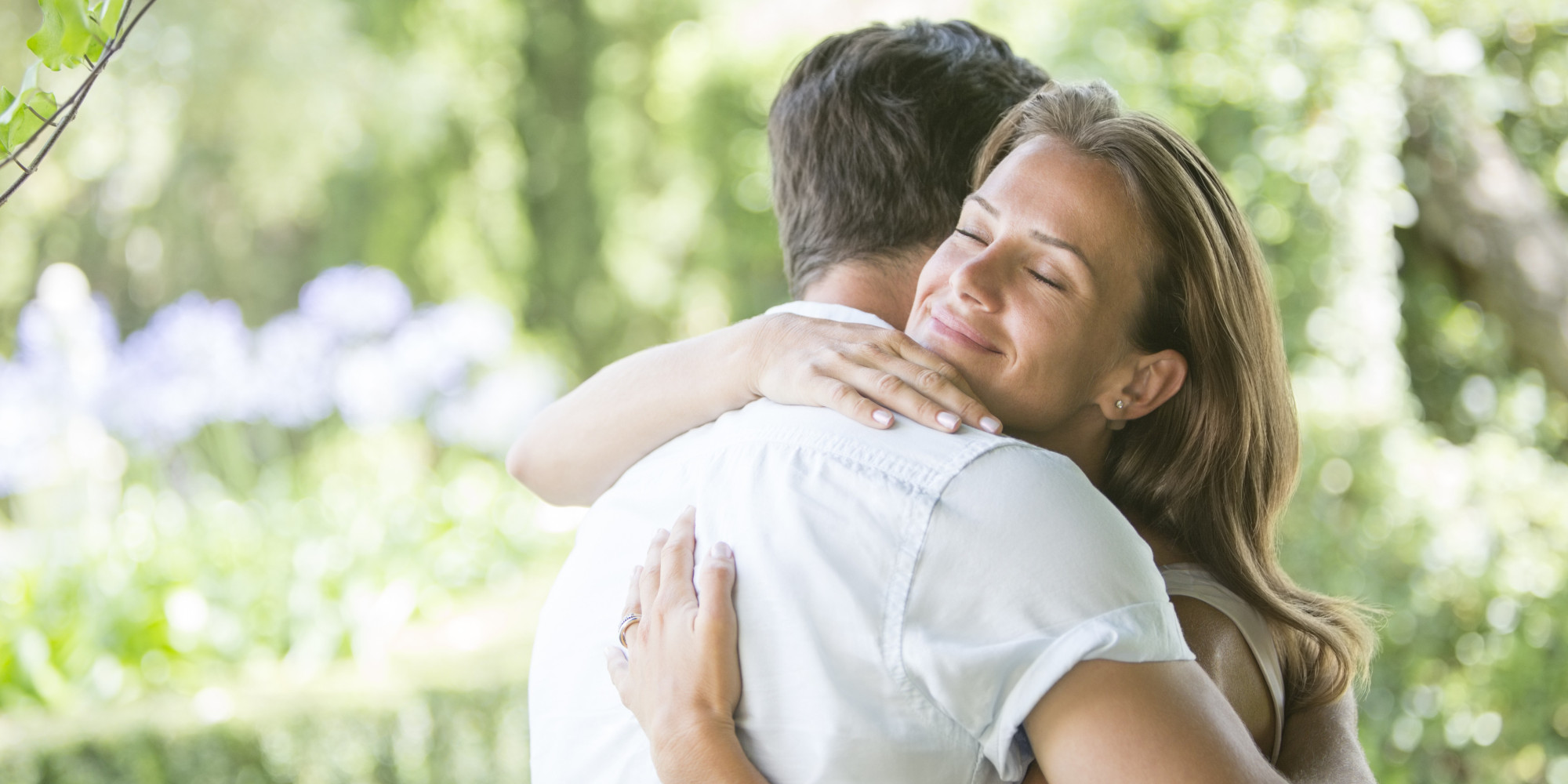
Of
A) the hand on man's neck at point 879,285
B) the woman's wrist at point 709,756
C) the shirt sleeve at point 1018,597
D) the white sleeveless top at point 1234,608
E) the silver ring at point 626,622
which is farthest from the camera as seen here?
the hand on man's neck at point 879,285

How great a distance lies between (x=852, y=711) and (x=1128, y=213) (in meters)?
0.64

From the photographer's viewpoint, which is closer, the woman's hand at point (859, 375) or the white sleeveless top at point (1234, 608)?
the woman's hand at point (859, 375)

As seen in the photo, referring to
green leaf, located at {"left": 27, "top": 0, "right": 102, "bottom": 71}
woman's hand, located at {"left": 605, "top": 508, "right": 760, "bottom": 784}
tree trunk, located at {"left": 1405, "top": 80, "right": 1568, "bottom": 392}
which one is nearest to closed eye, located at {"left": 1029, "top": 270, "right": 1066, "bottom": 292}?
woman's hand, located at {"left": 605, "top": 508, "right": 760, "bottom": 784}

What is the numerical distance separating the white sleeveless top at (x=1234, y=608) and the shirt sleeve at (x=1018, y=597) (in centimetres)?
41

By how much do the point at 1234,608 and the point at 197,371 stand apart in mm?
5438

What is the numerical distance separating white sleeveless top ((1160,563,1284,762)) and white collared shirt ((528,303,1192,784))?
0.41 meters

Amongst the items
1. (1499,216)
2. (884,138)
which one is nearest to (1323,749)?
(884,138)

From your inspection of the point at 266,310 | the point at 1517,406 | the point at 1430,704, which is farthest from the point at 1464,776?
the point at 266,310

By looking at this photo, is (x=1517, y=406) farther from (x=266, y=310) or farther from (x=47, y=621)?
(x=266, y=310)

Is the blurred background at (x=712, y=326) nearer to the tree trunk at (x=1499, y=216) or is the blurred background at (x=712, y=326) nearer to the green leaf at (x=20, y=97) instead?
the tree trunk at (x=1499, y=216)

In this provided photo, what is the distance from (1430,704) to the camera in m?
4.27

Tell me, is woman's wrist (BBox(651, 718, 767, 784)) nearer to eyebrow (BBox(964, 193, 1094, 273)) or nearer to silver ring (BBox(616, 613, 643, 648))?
silver ring (BBox(616, 613, 643, 648))

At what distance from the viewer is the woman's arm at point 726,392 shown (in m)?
1.16

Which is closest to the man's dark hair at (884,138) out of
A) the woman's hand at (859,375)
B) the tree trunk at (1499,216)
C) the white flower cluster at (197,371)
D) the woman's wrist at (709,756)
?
the woman's hand at (859,375)
